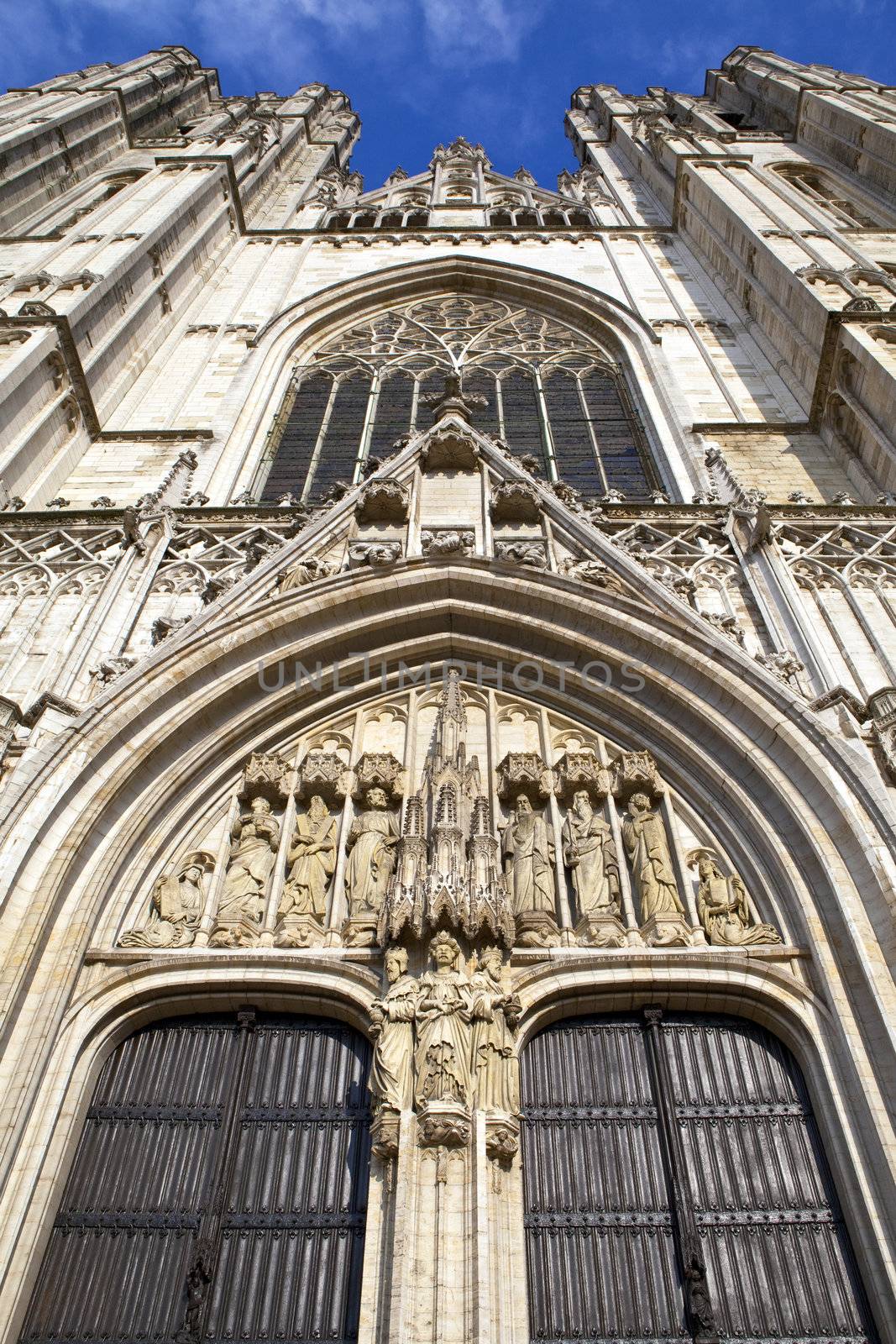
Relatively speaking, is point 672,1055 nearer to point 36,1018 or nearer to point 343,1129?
point 343,1129

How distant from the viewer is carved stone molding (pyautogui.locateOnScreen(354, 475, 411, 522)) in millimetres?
10797

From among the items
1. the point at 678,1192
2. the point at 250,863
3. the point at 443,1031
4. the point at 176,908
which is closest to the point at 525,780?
the point at 250,863

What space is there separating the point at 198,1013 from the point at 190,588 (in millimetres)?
4322

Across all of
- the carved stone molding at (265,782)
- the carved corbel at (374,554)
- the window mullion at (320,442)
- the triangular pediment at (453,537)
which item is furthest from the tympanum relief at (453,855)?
the window mullion at (320,442)

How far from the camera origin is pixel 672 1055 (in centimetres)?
712

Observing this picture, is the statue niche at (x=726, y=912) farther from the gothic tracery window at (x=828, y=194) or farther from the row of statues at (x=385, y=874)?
the gothic tracery window at (x=828, y=194)

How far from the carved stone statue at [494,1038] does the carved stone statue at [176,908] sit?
7.02 feet

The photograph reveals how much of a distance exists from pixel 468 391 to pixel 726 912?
1165 centimetres

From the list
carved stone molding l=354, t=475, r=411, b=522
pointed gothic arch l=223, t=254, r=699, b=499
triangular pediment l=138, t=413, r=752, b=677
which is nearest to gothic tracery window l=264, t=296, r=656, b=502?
pointed gothic arch l=223, t=254, r=699, b=499

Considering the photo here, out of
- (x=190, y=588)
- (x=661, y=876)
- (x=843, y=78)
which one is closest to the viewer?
(x=661, y=876)

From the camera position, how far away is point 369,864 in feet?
26.3

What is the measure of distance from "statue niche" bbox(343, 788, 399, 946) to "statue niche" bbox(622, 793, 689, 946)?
1821mm

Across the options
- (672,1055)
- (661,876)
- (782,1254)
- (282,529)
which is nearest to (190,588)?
(282,529)

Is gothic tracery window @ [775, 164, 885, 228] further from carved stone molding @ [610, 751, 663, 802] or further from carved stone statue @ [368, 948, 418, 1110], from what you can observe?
carved stone statue @ [368, 948, 418, 1110]
